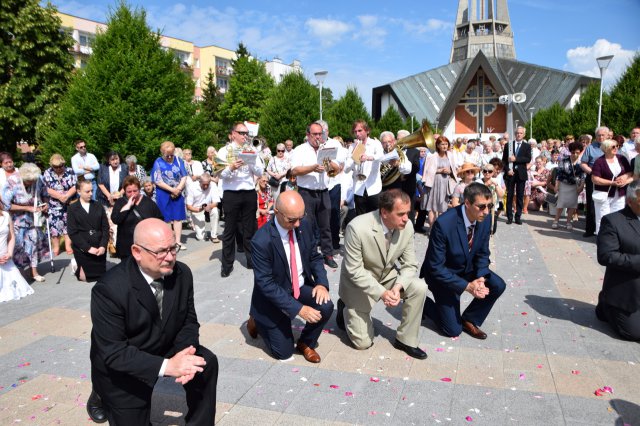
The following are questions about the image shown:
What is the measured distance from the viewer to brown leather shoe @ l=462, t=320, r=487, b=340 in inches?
186

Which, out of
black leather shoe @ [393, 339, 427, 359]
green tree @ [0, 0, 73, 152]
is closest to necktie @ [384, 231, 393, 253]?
black leather shoe @ [393, 339, 427, 359]

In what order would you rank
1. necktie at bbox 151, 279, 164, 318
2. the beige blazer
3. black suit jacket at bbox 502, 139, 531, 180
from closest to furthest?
necktie at bbox 151, 279, 164, 318, the beige blazer, black suit jacket at bbox 502, 139, 531, 180

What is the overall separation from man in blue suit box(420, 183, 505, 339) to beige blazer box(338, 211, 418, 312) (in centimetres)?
30

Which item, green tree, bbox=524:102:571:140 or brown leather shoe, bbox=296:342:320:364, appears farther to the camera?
green tree, bbox=524:102:571:140

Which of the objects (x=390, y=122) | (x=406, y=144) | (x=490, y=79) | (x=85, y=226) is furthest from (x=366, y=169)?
(x=490, y=79)

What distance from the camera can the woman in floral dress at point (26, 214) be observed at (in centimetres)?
700

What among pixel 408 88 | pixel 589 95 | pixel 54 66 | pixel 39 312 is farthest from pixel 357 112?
pixel 39 312

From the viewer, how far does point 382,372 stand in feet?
13.3

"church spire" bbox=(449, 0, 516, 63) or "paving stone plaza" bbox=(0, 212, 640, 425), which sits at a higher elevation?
"church spire" bbox=(449, 0, 516, 63)

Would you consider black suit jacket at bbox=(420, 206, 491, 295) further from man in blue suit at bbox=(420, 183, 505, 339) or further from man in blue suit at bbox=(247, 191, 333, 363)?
man in blue suit at bbox=(247, 191, 333, 363)

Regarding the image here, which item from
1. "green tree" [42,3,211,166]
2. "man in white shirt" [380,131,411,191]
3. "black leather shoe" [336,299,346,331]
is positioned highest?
"green tree" [42,3,211,166]

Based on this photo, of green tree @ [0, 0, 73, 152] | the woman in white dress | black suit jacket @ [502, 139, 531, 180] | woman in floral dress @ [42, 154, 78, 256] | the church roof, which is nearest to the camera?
the woman in white dress

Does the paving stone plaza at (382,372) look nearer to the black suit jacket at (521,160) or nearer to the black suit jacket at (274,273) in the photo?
the black suit jacket at (274,273)

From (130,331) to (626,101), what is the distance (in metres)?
23.6
